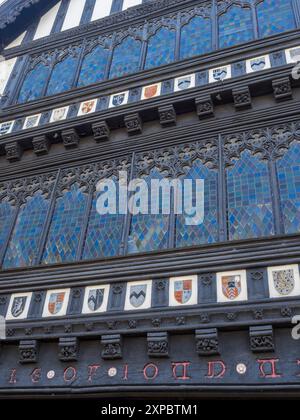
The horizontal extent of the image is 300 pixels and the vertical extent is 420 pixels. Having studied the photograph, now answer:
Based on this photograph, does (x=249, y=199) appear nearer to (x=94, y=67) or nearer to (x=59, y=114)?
(x=59, y=114)

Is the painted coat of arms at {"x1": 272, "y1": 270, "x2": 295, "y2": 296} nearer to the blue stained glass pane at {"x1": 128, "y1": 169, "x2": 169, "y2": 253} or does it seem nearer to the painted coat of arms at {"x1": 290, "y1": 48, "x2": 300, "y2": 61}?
the blue stained glass pane at {"x1": 128, "y1": 169, "x2": 169, "y2": 253}

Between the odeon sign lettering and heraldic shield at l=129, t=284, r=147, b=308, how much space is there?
3.10ft

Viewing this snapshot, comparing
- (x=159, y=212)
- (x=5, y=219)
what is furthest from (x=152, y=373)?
(x=5, y=219)

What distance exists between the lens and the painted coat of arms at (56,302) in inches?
322

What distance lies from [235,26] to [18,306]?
7.80 metres

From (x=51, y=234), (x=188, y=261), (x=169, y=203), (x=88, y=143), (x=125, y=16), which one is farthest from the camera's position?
(x=125, y=16)

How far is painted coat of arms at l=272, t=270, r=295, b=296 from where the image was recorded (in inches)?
270

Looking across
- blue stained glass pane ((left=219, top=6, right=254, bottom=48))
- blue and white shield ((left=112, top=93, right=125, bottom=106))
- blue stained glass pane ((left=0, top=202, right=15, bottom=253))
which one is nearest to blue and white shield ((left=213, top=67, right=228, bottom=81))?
blue stained glass pane ((left=219, top=6, right=254, bottom=48))

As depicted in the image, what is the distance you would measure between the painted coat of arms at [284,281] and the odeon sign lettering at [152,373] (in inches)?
37.7

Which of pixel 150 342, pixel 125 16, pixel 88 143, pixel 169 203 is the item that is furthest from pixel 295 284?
pixel 125 16

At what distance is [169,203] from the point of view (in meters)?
8.98

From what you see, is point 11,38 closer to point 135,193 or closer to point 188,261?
point 135,193

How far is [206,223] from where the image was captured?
27.5ft

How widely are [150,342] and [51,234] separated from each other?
358cm
